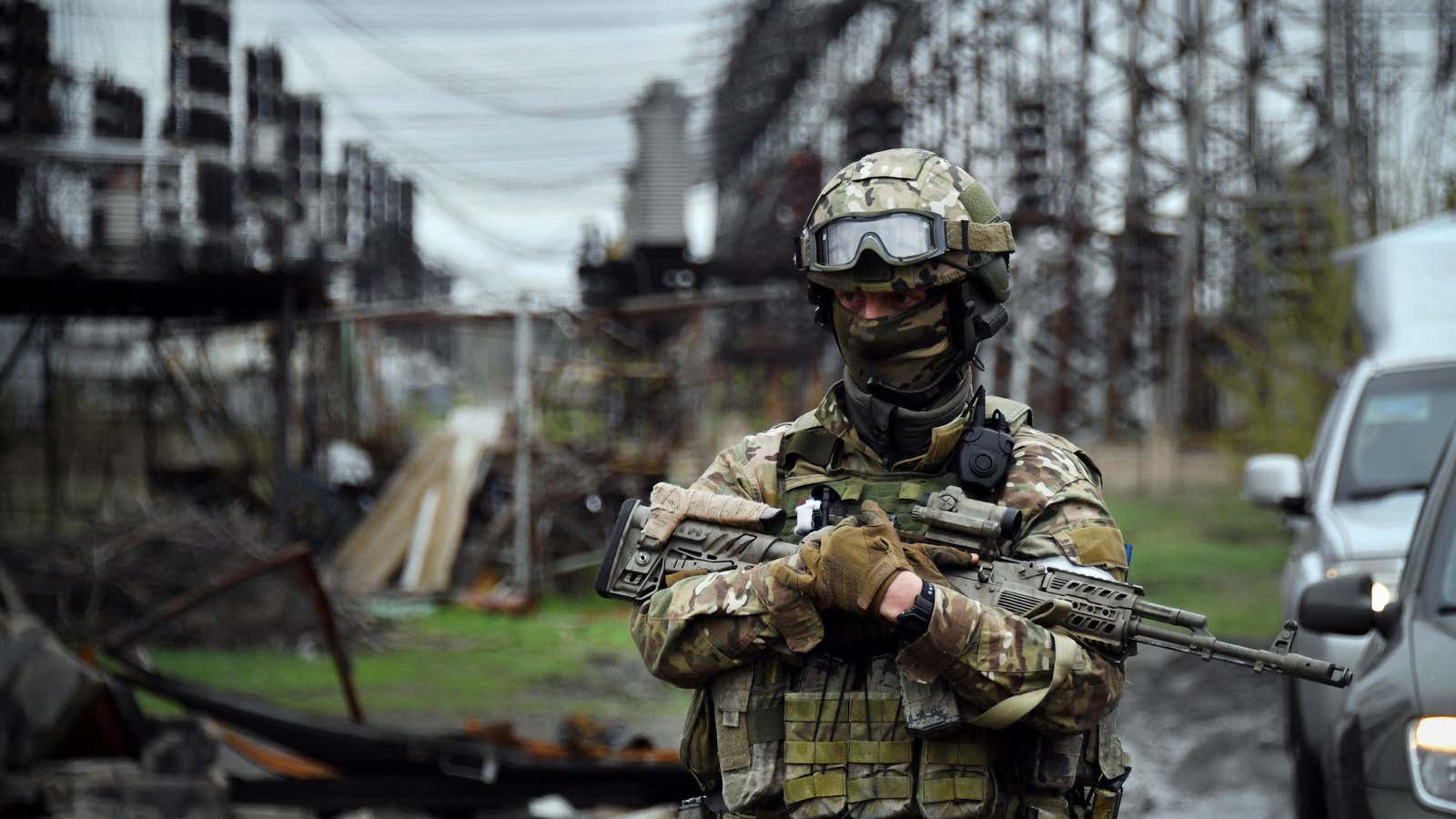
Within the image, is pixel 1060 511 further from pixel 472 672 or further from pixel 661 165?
pixel 661 165

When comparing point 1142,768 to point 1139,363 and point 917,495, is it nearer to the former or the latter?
point 917,495

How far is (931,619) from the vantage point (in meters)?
2.48

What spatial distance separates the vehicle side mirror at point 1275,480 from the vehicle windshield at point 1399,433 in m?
0.25

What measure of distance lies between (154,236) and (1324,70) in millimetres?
12358

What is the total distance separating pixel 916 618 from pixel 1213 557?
1466 cm

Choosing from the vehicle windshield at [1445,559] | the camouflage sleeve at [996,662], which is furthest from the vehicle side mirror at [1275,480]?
the camouflage sleeve at [996,662]

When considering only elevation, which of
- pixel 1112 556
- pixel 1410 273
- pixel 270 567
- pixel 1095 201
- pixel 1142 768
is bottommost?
pixel 1142 768

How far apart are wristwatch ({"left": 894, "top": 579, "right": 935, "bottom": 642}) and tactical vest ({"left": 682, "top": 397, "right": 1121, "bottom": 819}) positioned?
154mm

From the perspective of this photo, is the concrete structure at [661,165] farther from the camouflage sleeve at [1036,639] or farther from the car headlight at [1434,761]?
the camouflage sleeve at [1036,639]

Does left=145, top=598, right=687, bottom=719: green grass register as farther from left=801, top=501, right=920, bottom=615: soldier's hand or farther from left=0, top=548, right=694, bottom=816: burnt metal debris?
left=801, top=501, right=920, bottom=615: soldier's hand

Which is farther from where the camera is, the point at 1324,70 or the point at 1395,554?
the point at 1324,70

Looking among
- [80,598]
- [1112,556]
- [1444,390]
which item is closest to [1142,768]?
Answer: [1444,390]

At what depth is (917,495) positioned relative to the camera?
280 centimetres

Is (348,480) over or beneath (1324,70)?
beneath
